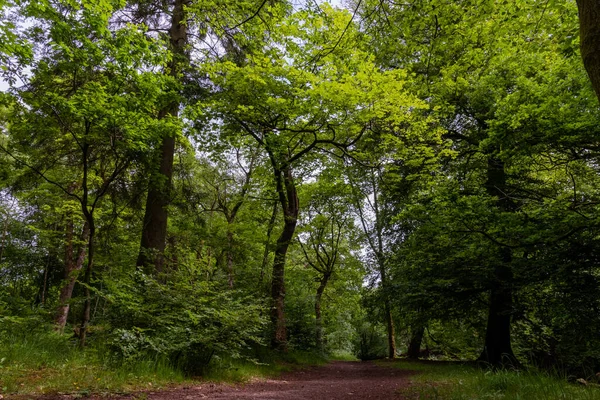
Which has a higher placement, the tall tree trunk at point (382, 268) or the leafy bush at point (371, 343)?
the tall tree trunk at point (382, 268)

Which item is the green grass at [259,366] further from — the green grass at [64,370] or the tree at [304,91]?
the tree at [304,91]

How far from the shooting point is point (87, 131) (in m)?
5.51

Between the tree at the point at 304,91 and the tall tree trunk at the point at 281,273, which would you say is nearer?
the tree at the point at 304,91

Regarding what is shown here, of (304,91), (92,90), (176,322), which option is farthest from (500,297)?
(92,90)

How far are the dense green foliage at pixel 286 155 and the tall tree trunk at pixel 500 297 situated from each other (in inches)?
2.5

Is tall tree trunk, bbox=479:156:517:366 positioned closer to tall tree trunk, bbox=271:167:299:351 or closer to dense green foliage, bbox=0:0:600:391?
dense green foliage, bbox=0:0:600:391

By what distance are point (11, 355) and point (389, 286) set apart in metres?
9.66

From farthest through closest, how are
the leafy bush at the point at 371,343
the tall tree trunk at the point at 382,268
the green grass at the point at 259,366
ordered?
the leafy bush at the point at 371,343
the tall tree trunk at the point at 382,268
the green grass at the point at 259,366

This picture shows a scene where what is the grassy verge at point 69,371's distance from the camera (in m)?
3.81

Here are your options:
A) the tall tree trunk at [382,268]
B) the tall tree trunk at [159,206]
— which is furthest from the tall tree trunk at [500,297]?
the tall tree trunk at [159,206]

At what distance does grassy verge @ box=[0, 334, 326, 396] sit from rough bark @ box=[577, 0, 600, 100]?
5.37m

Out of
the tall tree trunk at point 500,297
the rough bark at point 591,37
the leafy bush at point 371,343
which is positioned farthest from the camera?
the leafy bush at point 371,343

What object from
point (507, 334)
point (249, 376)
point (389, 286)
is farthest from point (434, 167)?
point (249, 376)

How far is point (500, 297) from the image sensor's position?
1018 centimetres
